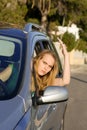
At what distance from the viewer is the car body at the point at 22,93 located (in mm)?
3678

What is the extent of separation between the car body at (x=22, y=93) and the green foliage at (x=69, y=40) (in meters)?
29.7

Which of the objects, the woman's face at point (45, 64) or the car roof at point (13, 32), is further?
the car roof at point (13, 32)

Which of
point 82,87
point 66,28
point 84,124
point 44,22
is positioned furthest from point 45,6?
point 84,124

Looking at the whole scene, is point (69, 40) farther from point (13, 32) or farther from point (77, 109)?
point (13, 32)

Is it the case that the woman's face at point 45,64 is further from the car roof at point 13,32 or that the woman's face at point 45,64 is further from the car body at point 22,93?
the car roof at point 13,32

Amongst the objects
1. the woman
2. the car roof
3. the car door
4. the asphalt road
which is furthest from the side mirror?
the asphalt road

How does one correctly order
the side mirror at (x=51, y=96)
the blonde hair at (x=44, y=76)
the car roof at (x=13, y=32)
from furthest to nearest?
the car roof at (x=13, y=32), the blonde hair at (x=44, y=76), the side mirror at (x=51, y=96)

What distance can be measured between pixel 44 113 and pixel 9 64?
0.57m

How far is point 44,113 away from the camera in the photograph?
14.7 ft

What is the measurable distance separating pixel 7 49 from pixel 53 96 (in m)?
0.93

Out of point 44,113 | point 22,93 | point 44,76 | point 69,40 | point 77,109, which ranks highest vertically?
point 22,93

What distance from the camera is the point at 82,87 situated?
18.6 meters

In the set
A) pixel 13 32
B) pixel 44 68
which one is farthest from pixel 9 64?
pixel 13 32

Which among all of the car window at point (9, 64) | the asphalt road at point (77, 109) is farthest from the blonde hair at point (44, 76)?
the asphalt road at point (77, 109)
